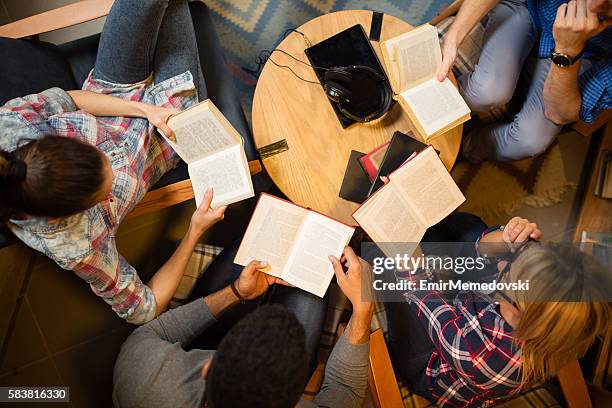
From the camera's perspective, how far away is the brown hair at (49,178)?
1.02m

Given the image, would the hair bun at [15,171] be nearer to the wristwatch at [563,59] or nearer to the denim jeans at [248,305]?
the denim jeans at [248,305]

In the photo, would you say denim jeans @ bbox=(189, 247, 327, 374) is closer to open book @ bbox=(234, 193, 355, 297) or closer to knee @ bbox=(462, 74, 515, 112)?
open book @ bbox=(234, 193, 355, 297)

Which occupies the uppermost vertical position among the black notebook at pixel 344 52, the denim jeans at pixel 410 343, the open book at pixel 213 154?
the black notebook at pixel 344 52

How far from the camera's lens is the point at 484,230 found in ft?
5.39

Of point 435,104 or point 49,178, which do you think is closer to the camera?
point 49,178

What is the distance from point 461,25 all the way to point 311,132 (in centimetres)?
64

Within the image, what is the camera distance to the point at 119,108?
1.46 m

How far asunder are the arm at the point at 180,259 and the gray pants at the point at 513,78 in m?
1.07

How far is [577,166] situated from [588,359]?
35.5 inches

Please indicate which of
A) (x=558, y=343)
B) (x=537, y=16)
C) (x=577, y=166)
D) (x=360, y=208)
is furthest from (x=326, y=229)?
(x=577, y=166)

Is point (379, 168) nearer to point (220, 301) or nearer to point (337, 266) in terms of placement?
point (337, 266)

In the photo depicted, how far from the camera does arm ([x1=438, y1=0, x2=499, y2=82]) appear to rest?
1541mm

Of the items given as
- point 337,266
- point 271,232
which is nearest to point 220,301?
point 271,232

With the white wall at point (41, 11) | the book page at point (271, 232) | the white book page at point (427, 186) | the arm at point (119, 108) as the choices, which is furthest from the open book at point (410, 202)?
the white wall at point (41, 11)
